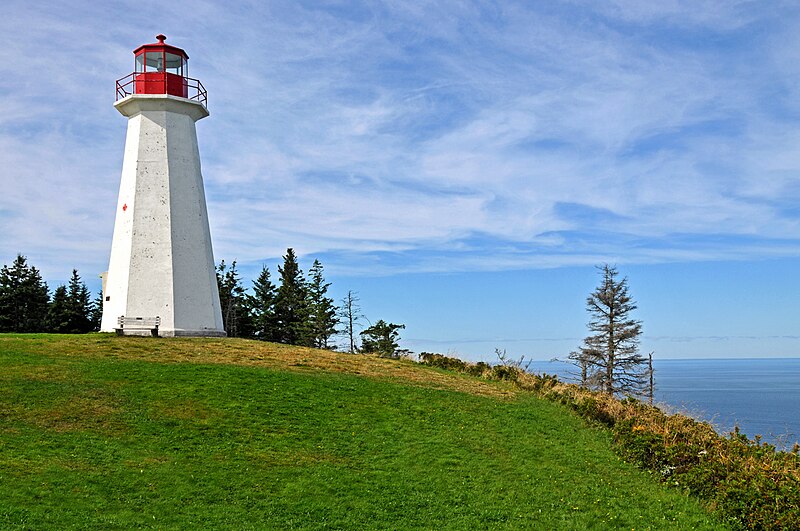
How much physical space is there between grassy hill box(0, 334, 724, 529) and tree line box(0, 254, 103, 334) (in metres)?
31.6

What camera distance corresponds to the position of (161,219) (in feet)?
105

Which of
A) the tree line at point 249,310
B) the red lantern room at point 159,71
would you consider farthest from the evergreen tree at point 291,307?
the red lantern room at point 159,71

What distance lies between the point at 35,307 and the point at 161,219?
30.1 meters

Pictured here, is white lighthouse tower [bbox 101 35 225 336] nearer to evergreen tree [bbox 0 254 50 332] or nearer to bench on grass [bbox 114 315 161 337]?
bench on grass [bbox 114 315 161 337]

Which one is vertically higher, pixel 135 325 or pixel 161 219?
pixel 161 219

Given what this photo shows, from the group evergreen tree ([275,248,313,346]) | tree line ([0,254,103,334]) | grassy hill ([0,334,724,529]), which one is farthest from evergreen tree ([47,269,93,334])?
grassy hill ([0,334,724,529])

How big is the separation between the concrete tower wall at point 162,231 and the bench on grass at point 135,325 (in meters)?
0.23

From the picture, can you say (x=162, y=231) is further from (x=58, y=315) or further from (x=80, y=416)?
(x=58, y=315)

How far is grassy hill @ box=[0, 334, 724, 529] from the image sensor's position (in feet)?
43.6

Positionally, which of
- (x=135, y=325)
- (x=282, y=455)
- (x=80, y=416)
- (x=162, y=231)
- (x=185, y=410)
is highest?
(x=162, y=231)

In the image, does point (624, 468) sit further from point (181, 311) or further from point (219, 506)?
point (181, 311)

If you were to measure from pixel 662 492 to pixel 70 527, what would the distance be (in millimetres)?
12757

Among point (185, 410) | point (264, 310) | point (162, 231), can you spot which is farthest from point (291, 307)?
point (185, 410)

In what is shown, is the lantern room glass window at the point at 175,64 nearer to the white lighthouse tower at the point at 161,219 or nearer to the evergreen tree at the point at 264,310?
the white lighthouse tower at the point at 161,219
